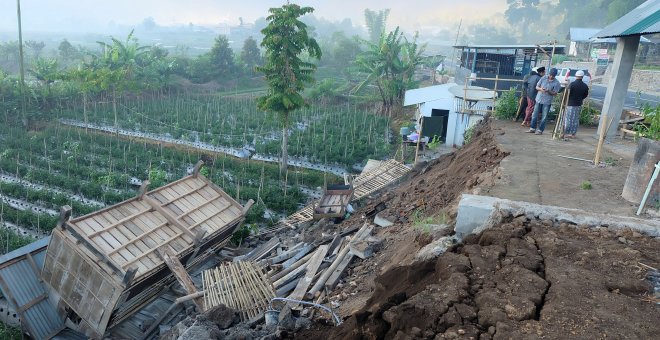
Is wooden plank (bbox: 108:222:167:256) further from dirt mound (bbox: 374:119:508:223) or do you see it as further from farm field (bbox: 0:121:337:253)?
farm field (bbox: 0:121:337:253)

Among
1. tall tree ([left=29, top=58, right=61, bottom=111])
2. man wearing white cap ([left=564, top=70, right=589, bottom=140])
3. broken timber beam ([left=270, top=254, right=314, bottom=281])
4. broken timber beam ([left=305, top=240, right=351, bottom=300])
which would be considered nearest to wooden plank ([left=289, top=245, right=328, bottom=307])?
broken timber beam ([left=305, top=240, right=351, bottom=300])

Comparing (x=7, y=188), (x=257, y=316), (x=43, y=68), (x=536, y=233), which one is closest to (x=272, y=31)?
(x=7, y=188)

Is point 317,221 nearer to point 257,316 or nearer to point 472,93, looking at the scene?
point 257,316

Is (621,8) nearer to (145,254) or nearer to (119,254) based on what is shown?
(145,254)

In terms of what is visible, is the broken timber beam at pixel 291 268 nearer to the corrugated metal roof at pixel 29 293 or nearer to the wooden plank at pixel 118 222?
the wooden plank at pixel 118 222

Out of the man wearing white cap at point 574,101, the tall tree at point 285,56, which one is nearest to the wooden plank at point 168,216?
the man wearing white cap at point 574,101

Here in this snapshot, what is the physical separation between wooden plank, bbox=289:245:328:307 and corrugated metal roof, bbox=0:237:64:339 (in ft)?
14.9

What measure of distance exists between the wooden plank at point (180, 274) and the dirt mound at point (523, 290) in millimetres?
3042

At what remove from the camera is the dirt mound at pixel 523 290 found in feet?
10.6

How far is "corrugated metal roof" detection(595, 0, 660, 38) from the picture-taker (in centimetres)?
769

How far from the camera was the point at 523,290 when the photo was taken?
3648 millimetres

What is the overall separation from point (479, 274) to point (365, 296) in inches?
64.1

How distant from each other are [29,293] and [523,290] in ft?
25.9

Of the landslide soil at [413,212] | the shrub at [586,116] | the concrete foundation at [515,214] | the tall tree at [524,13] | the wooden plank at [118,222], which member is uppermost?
the tall tree at [524,13]
